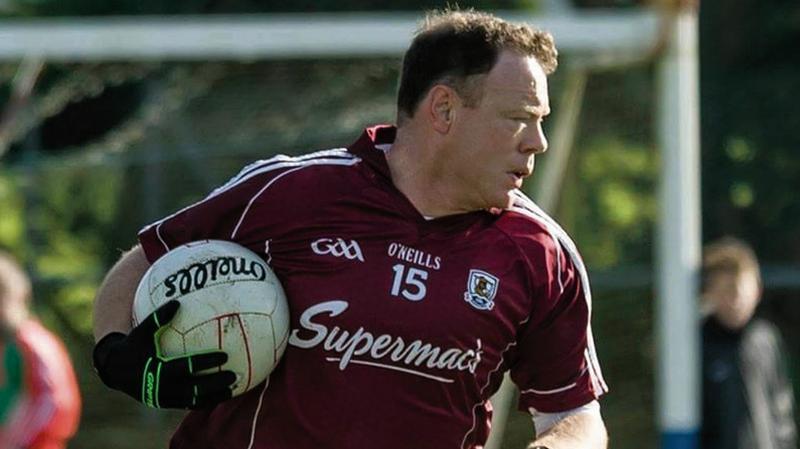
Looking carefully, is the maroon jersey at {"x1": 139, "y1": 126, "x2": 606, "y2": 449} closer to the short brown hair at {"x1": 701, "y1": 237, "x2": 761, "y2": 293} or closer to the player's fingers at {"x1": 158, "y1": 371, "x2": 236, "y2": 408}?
Answer: the player's fingers at {"x1": 158, "y1": 371, "x2": 236, "y2": 408}

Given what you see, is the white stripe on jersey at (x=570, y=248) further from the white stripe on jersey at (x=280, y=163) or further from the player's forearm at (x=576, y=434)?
the white stripe on jersey at (x=280, y=163)

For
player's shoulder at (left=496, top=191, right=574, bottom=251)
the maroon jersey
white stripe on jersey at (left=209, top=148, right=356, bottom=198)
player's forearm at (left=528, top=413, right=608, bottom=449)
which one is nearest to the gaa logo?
the maroon jersey

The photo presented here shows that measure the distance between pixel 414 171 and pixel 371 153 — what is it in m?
0.13

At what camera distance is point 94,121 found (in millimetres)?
12336

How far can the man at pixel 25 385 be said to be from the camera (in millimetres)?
8555

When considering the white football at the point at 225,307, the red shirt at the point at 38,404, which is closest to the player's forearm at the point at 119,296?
the white football at the point at 225,307

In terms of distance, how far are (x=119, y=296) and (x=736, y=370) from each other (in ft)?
15.9

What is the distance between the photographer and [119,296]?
427 cm

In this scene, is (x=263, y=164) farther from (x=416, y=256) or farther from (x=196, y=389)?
(x=196, y=389)

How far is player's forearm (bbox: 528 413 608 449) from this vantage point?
4.11m

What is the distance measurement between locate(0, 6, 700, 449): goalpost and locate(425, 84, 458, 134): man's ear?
4116 mm

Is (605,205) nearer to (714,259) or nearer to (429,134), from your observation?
(714,259)

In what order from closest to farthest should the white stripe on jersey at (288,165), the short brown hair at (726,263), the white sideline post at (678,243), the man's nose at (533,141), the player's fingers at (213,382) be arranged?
1. the player's fingers at (213,382)
2. the man's nose at (533,141)
3. the white stripe on jersey at (288,165)
4. the white sideline post at (678,243)
5. the short brown hair at (726,263)

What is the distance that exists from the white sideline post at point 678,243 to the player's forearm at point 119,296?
4.31 metres
